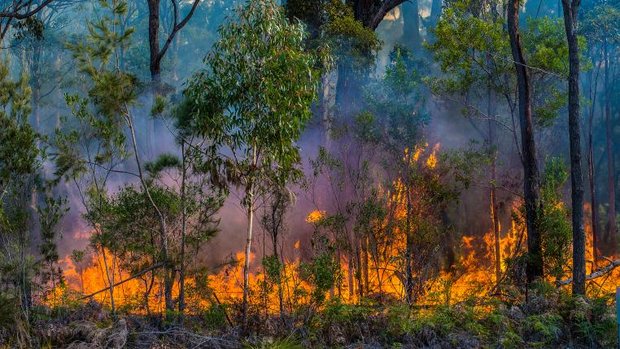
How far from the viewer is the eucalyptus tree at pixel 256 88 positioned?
11.1 metres

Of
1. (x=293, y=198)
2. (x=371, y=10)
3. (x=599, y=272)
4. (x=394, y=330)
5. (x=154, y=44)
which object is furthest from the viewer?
(x=371, y=10)

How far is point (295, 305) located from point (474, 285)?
11.9 meters

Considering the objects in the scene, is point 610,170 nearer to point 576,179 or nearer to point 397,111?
point 397,111

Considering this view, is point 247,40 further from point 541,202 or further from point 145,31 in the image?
point 145,31

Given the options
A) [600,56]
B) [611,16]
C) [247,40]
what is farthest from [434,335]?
[600,56]

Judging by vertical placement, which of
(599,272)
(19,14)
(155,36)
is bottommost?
(599,272)

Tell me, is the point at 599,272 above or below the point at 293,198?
below

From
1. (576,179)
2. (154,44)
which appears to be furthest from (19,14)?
(576,179)

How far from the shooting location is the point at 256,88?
1110 centimetres

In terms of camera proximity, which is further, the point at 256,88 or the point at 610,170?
the point at 610,170

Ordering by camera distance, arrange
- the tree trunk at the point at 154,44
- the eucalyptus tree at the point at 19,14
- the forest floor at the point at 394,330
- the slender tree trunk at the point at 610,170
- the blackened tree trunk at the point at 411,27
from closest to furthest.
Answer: the forest floor at the point at 394,330, the eucalyptus tree at the point at 19,14, the tree trunk at the point at 154,44, the slender tree trunk at the point at 610,170, the blackened tree trunk at the point at 411,27

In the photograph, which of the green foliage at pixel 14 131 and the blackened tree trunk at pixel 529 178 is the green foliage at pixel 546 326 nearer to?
the blackened tree trunk at pixel 529 178

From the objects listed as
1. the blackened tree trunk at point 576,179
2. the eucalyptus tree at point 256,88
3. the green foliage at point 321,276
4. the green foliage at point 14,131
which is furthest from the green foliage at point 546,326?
the green foliage at point 14,131

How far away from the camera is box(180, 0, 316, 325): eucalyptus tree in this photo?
36.3 feet
